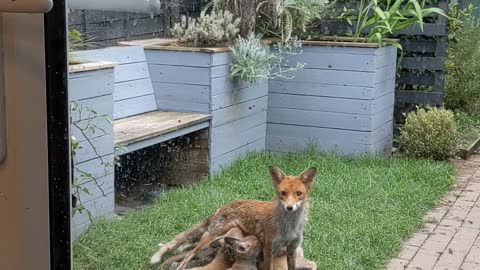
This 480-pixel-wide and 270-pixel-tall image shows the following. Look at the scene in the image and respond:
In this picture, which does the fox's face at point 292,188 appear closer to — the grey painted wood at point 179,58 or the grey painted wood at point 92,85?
the grey painted wood at point 92,85

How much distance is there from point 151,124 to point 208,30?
0.70 m

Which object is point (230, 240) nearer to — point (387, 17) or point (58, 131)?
point (58, 131)

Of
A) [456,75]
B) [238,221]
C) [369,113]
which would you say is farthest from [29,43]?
[456,75]

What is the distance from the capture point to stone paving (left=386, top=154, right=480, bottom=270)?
9.63 feet

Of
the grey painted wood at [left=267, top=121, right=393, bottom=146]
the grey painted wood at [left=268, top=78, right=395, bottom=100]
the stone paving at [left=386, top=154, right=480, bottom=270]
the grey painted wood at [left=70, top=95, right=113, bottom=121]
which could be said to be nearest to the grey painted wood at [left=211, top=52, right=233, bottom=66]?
the grey painted wood at [left=268, top=78, right=395, bottom=100]

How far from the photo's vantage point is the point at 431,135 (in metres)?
4.61

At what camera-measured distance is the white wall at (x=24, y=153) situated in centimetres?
45

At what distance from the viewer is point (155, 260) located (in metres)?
2.62

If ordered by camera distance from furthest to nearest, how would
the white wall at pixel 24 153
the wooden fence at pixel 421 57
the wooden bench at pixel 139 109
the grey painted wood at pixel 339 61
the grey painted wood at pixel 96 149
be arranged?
1. the wooden fence at pixel 421 57
2. the grey painted wood at pixel 339 61
3. the wooden bench at pixel 139 109
4. the grey painted wood at pixel 96 149
5. the white wall at pixel 24 153

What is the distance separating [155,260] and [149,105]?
1.61 meters

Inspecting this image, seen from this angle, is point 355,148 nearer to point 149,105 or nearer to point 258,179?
point 258,179

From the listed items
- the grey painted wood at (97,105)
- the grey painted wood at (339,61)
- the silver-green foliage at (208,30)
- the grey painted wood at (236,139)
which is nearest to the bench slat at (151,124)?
the grey painted wood at (236,139)

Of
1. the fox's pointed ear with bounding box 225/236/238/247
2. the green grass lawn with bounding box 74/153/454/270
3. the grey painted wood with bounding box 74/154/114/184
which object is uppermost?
the grey painted wood with bounding box 74/154/114/184

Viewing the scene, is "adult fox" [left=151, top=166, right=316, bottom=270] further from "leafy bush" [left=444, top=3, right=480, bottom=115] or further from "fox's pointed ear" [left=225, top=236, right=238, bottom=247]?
"leafy bush" [left=444, top=3, right=480, bottom=115]
